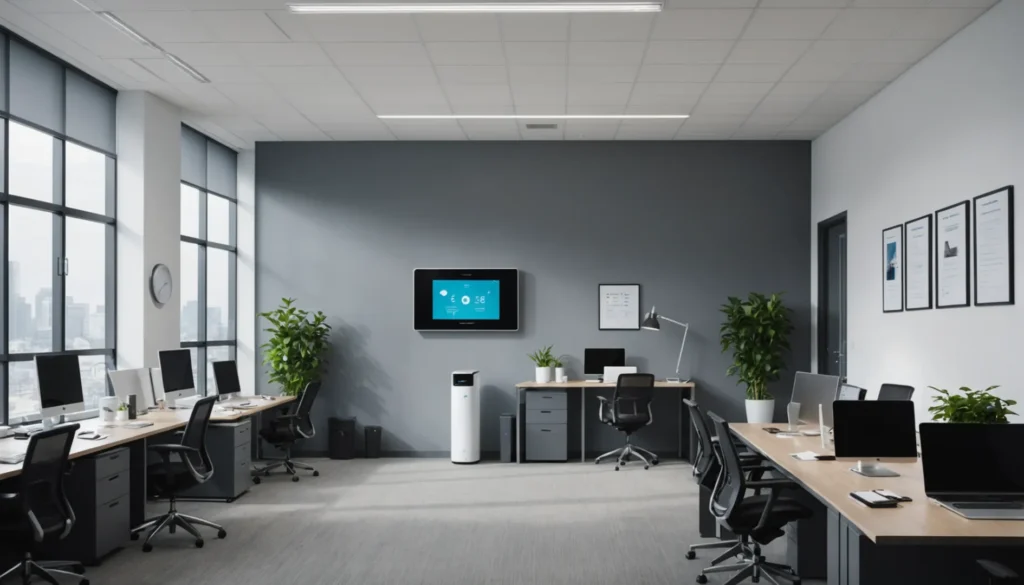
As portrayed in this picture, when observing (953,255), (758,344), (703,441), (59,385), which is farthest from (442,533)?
(758,344)

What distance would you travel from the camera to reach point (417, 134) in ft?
27.7

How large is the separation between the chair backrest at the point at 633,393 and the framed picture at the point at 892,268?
228 cm

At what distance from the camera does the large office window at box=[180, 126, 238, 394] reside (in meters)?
8.18

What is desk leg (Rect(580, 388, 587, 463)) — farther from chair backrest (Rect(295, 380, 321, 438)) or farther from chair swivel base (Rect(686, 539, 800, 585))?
chair swivel base (Rect(686, 539, 800, 585))

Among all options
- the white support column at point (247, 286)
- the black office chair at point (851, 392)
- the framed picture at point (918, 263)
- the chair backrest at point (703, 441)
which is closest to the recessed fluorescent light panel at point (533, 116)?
the white support column at point (247, 286)

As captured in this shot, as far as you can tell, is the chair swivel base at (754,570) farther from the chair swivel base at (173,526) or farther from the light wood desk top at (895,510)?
the chair swivel base at (173,526)

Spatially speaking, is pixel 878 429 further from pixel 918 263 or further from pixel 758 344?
pixel 758 344

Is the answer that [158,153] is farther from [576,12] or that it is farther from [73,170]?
[576,12]

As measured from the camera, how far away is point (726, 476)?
439 cm

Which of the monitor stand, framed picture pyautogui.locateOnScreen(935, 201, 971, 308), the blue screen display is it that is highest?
framed picture pyautogui.locateOnScreen(935, 201, 971, 308)

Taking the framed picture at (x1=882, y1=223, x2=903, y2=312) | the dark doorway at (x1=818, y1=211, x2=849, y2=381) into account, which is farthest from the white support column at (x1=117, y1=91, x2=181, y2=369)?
the dark doorway at (x1=818, y1=211, x2=849, y2=381)

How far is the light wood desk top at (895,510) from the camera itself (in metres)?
2.76

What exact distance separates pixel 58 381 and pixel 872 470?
Result: 483cm

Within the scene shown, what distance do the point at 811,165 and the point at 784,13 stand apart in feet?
13.0
